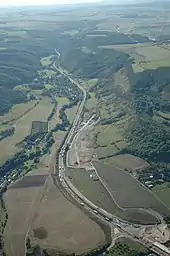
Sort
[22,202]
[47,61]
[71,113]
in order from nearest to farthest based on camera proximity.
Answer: [22,202] < [71,113] < [47,61]

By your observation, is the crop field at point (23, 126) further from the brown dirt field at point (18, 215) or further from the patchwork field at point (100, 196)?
the patchwork field at point (100, 196)

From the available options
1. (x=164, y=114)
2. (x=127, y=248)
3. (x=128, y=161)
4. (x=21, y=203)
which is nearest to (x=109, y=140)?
(x=128, y=161)

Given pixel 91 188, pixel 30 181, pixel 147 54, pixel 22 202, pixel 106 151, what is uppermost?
pixel 147 54

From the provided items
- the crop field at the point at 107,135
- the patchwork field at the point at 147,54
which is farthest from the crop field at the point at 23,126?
the patchwork field at the point at 147,54

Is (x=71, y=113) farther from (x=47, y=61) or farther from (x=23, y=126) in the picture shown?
(x=47, y=61)

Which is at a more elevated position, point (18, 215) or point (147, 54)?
point (147, 54)

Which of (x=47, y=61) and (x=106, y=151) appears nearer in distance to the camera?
(x=106, y=151)

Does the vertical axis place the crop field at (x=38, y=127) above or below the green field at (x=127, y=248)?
below

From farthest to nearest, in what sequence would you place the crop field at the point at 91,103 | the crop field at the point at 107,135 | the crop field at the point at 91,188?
1. the crop field at the point at 91,103
2. the crop field at the point at 107,135
3. the crop field at the point at 91,188
